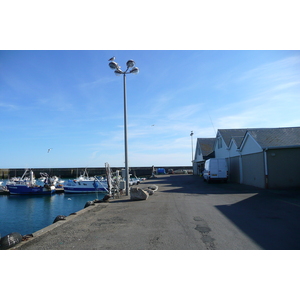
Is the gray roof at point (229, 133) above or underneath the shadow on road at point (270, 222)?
above

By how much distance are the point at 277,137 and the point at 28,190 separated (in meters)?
38.3

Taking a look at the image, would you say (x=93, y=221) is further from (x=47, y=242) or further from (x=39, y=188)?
(x=39, y=188)

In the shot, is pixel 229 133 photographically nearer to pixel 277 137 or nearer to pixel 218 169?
pixel 218 169

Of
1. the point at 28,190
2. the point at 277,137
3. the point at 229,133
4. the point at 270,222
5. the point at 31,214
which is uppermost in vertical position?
the point at 229,133

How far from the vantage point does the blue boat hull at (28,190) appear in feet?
134

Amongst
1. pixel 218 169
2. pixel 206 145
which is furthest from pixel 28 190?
pixel 218 169

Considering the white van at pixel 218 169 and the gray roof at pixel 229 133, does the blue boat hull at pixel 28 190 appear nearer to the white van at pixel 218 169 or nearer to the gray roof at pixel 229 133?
the white van at pixel 218 169

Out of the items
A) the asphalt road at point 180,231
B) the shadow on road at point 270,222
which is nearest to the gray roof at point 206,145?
the shadow on road at point 270,222

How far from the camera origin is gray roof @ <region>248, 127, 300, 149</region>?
17.4 meters

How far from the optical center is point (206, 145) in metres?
45.6

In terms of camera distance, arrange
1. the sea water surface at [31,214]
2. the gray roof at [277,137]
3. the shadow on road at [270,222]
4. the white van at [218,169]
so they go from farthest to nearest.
A: the white van at [218,169], the sea water surface at [31,214], the gray roof at [277,137], the shadow on road at [270,222]

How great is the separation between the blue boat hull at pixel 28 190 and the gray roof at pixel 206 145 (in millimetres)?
26760

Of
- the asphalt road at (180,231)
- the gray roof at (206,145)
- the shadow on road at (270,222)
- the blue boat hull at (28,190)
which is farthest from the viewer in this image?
the gray roof at (206,145)

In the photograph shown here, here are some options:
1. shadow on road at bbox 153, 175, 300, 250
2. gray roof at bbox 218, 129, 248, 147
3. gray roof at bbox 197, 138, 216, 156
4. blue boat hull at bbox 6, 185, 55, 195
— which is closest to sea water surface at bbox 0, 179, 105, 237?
blue boat hull at bbox 6, 185, 55, 195
